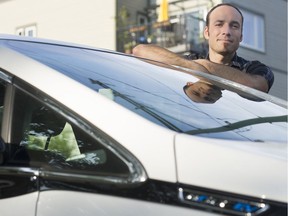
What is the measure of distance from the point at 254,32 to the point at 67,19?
6.92 m

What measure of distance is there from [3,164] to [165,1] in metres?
17.4

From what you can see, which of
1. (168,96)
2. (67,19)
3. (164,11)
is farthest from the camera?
(67,19)

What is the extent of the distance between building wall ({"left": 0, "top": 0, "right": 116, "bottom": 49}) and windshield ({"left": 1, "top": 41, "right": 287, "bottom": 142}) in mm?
16681

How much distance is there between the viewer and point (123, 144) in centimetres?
175

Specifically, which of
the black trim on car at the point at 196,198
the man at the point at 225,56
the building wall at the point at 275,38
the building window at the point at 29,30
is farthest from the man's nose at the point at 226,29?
the building window at the point at 29,30

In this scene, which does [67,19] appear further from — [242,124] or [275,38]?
[242,124]

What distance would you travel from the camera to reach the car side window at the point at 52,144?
1.79m

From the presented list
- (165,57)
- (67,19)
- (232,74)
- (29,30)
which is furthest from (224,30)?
(29,30)

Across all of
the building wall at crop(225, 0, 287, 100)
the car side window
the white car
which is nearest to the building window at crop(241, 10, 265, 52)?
the building wall at crop(225, 0, 287, 100)

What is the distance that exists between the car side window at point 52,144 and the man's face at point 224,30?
1823 millimetres

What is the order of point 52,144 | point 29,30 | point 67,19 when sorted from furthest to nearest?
point 29,30, point 67,19, point 52,144

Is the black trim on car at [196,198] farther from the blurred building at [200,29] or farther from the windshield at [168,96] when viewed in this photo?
the blurred building at [200,29]

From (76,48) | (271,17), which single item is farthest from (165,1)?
(76,48)

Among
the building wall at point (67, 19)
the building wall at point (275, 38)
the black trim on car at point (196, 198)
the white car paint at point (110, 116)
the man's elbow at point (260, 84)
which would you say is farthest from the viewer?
the building wall at point (275, 38)
